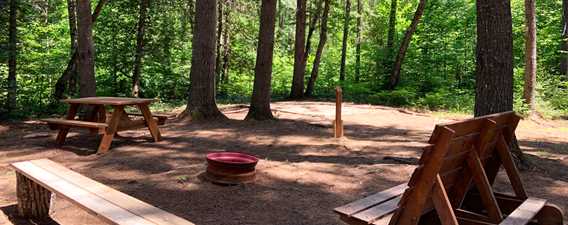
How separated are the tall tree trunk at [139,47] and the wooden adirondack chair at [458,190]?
53.8 feet

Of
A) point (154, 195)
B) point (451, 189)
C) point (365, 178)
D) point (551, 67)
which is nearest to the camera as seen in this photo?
point (451, 189)

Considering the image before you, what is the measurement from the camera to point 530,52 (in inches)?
575

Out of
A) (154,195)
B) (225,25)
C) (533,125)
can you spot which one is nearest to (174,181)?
(154,195)

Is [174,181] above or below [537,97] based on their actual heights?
below

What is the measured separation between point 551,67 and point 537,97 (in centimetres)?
828

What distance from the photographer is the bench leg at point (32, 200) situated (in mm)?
4465

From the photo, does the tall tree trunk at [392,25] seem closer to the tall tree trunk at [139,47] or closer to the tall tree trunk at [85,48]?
the tall tree trunk at [139,47]

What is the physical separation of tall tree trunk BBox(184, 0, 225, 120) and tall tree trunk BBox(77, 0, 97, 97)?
246 cm

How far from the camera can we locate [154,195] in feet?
16.7

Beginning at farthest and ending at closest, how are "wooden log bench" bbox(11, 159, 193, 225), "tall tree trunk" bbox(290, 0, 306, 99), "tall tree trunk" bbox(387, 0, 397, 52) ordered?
"tall tree trunk" bbox(387, 0, 397, 52)
"tall tree trunk" bbox(290, 0, 306, 99)
"wooden log bench" bbox(11, 159, 193, 225)

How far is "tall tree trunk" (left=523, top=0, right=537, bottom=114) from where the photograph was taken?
14328 millimetres

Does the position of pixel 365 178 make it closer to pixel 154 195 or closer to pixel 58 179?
pixel 154 195

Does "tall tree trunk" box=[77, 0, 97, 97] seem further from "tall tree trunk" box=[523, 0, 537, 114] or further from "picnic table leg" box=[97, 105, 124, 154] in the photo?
"tall tree trunk" box=[523, 0, 537, 114]

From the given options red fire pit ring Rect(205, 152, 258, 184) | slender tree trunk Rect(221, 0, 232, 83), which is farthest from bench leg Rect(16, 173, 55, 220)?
slender tree trunk Rect(221, 0, 232, 83)
